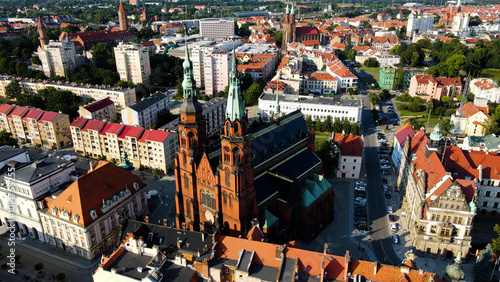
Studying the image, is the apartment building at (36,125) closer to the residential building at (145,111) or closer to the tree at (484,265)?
the residential building at (145,111)

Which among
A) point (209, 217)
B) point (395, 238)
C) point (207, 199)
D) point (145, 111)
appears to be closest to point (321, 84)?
point (145, 111)

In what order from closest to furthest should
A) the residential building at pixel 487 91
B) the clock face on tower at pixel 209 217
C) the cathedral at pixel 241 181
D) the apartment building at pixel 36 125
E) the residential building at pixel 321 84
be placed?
1. the cathedral at pixel 241 181
2. the clock face on tower at pixel 209 217
3. the apartment building at pixel 36 125
4. the residential building at pixel 487 91
5. the residential building at pixel 321 84

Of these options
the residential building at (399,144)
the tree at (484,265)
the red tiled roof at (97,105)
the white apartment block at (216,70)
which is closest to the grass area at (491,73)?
the residential building at (399,144)

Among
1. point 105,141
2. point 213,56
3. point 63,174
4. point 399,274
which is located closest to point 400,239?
point 399,274

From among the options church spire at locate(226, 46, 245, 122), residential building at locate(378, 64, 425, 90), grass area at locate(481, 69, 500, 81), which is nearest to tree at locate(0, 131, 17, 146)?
church spire at locate(226, 46, 245, 122)

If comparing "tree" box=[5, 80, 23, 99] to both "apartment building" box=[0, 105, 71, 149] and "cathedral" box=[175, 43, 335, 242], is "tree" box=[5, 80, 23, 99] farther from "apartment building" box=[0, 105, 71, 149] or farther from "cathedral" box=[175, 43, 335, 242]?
"cathedral" box=[175, 43, 335, 242]
